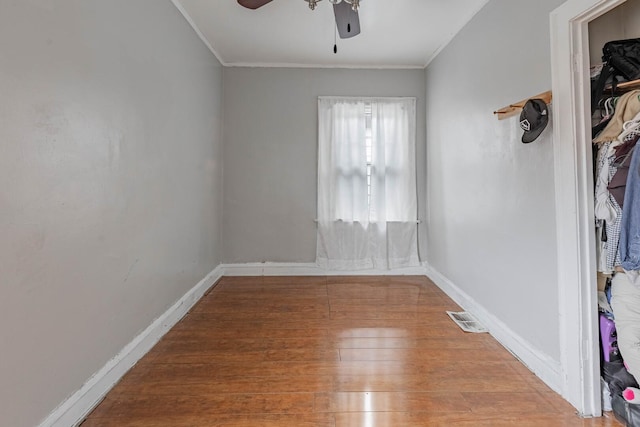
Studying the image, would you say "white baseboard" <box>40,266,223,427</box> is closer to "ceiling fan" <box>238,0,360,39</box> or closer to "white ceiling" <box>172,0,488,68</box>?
"ceiling fan" <box>238,0,360,39</box>

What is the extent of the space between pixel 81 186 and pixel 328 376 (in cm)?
160

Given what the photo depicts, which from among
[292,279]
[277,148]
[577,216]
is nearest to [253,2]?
[277,148]

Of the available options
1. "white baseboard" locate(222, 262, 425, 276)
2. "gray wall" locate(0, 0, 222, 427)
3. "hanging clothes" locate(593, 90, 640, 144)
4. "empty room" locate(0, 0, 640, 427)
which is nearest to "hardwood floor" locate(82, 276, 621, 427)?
"empty room" locate(0, 0, 640, 427)

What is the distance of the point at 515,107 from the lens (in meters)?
1.92

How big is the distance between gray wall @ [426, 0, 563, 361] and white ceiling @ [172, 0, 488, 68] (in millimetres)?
258

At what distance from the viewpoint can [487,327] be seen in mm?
2381

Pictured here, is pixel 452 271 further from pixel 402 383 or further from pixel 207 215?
pixel 207 215

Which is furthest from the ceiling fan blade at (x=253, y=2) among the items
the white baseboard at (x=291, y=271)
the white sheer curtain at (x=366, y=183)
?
the white baseboard at (x=291, y=271)

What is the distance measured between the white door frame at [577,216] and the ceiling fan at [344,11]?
45.1 inches

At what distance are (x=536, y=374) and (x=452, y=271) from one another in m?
1.37

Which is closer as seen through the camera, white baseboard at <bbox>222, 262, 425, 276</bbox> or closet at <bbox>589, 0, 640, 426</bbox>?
closet at <bbox>589, 0, 640, 426</bbox>

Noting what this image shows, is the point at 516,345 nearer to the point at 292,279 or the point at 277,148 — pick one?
the point at 292,279

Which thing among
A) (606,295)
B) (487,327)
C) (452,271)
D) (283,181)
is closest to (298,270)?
(283,181)

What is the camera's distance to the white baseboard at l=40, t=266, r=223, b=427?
1371 millimetres
